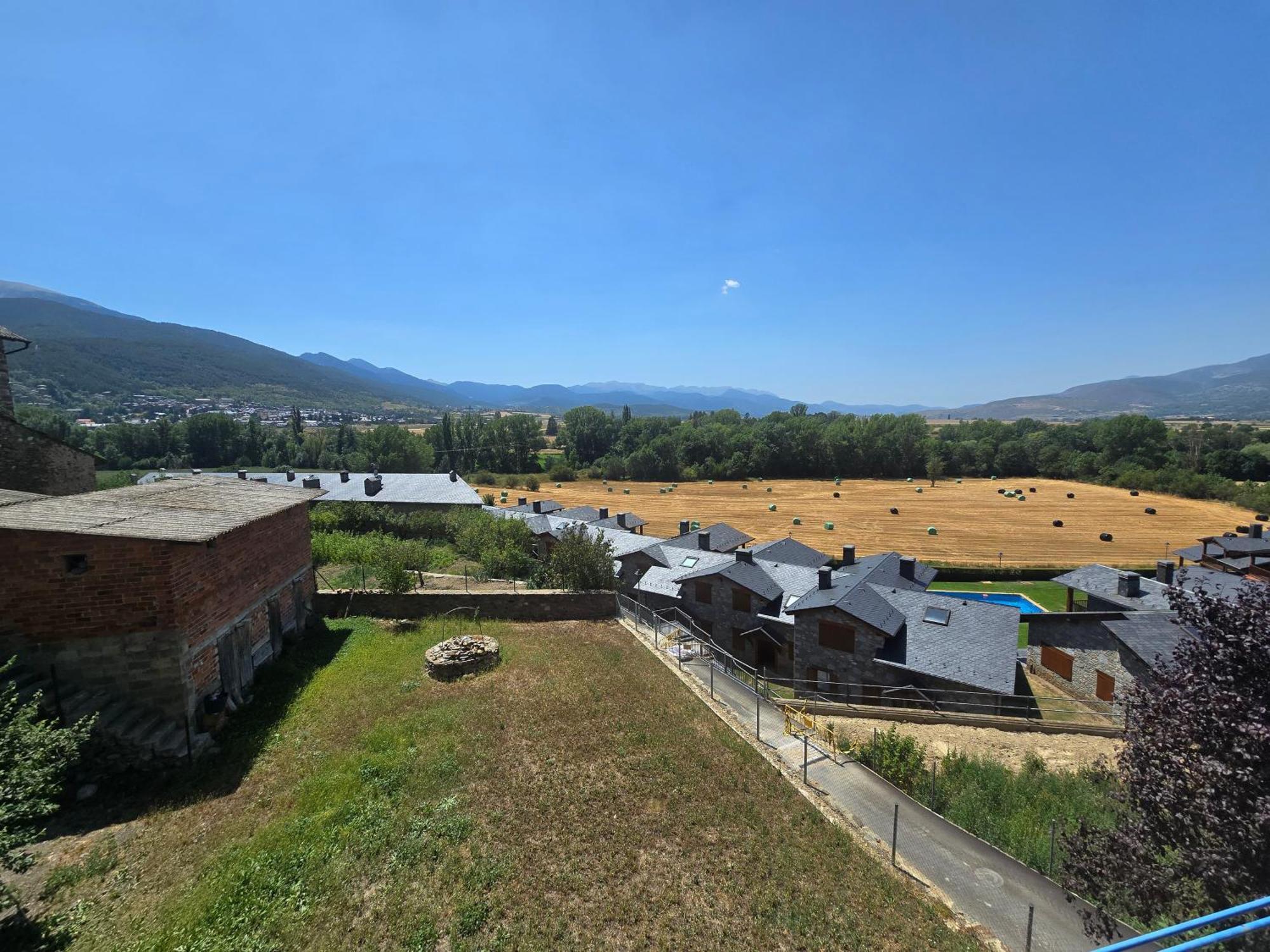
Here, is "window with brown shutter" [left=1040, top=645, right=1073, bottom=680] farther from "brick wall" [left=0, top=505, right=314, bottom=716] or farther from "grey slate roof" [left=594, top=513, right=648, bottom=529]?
"brick wall" [left=0, top=505, right=314, bottom=716]

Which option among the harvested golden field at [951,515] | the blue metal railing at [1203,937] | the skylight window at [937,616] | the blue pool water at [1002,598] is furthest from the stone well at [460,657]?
the harvested golden field at [951,515]

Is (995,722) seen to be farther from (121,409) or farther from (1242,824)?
(121,409)

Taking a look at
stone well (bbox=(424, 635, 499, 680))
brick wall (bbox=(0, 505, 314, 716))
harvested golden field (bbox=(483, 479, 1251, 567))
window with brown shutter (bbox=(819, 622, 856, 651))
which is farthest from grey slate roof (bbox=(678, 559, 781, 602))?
harvested golden field (bbox=(483, 479, 1251, 567))

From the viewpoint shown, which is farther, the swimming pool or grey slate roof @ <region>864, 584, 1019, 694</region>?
the swimming pool

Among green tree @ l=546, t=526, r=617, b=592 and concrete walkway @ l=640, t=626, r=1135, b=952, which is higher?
green tree @ l=546, t=526, r=617, b=592

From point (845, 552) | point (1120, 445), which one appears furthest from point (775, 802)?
point (1120, 445)

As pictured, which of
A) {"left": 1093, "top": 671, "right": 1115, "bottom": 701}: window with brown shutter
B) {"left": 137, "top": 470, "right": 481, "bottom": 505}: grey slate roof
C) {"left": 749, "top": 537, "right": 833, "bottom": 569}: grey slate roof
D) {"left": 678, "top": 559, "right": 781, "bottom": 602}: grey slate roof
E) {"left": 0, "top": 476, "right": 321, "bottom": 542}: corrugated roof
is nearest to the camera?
{"left": 0, "top": 476, "right": 321, "bottom": 542}: corrugated roof

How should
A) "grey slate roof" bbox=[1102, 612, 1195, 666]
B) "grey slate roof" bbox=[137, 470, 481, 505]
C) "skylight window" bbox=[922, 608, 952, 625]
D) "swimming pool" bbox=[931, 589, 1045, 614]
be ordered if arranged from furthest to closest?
"grey slate roof" bbox=[137, 470, 481, 505] < "swimming pool" bbox=[931, 589, 1045, 614] < "skylight window" bbox=[922, 608, 952, 625] < "grey slate roof" bbox=[1102, 612, 1195, 666]
